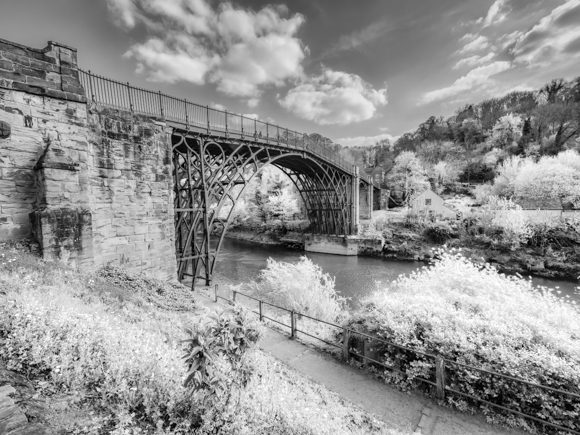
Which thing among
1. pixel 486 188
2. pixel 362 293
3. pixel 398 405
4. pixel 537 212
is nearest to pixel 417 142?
pixel 486 188

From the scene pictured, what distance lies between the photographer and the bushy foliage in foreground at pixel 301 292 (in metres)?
10.6

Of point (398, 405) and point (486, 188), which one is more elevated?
point (486, 188)

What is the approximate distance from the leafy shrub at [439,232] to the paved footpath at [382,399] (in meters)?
23.6

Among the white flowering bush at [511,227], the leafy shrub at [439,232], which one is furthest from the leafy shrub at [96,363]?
the leafy shrub at [439,232]

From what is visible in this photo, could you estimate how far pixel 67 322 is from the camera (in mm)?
3451

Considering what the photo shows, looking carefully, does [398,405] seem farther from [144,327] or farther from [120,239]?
[120,239]

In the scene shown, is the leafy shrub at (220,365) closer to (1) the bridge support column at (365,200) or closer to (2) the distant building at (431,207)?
(2) the distant building at (431,207)

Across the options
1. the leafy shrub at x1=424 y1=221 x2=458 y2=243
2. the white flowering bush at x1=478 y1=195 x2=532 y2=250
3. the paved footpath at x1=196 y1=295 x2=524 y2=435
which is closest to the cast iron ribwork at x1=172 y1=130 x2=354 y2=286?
the paved footpath at x1=196 y1=295 x2=524 y2=435

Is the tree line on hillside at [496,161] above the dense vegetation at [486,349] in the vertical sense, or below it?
above

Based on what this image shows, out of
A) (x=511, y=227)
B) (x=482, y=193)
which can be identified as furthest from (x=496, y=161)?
(x=511, y=227)

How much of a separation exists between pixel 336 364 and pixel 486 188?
3986 centimetres

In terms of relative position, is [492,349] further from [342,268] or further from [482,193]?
[482,193]

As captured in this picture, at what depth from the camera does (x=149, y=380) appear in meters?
3.02

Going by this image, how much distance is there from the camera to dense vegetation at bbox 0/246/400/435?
8.18 ft
